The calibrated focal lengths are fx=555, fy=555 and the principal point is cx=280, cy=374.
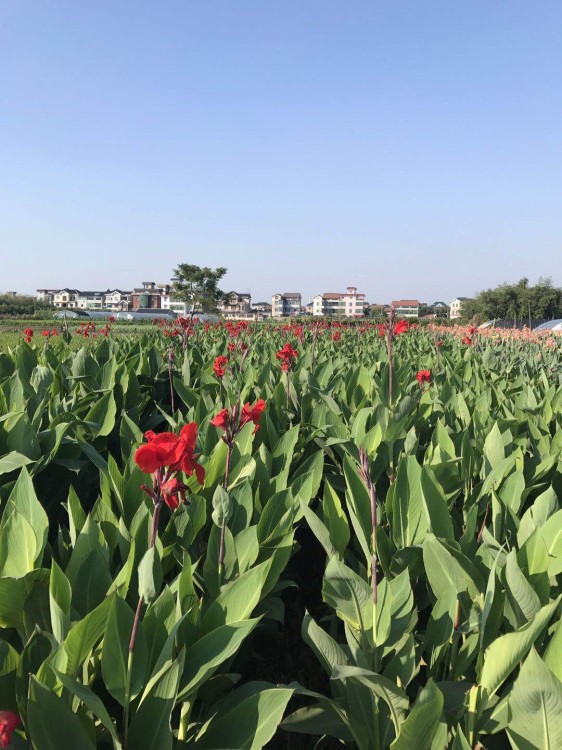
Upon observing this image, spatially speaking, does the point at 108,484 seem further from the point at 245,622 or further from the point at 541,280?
the point at 541,280

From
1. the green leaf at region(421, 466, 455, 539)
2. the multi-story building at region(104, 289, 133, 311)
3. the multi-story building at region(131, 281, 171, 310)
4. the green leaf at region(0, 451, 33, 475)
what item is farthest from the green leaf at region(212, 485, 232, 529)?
the multi-story building at region(104, 289, 133, 311)

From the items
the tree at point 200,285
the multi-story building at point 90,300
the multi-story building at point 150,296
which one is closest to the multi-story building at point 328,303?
the multi-story building at point 150,296

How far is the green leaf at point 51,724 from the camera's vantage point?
2.92 feet

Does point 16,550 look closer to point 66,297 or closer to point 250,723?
point 250,723

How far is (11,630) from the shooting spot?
4.42ft

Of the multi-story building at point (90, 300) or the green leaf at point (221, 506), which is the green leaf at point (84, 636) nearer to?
the green leaf at point (221, 506)

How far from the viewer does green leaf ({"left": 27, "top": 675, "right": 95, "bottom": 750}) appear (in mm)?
890

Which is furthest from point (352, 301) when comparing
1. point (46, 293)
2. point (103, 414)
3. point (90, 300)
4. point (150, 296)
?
point (103, 414)

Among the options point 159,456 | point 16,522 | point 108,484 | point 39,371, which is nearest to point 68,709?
point 159,456

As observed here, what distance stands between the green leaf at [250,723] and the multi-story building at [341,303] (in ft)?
455

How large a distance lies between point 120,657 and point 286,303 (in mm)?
157851

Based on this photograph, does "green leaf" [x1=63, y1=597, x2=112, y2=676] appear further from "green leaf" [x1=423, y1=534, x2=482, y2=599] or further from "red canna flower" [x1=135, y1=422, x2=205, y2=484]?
"green leaf" [x1=423, y1=534, x2=482, y2=599]

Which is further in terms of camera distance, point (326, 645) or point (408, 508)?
point (408, 508)

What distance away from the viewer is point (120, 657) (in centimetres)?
104
